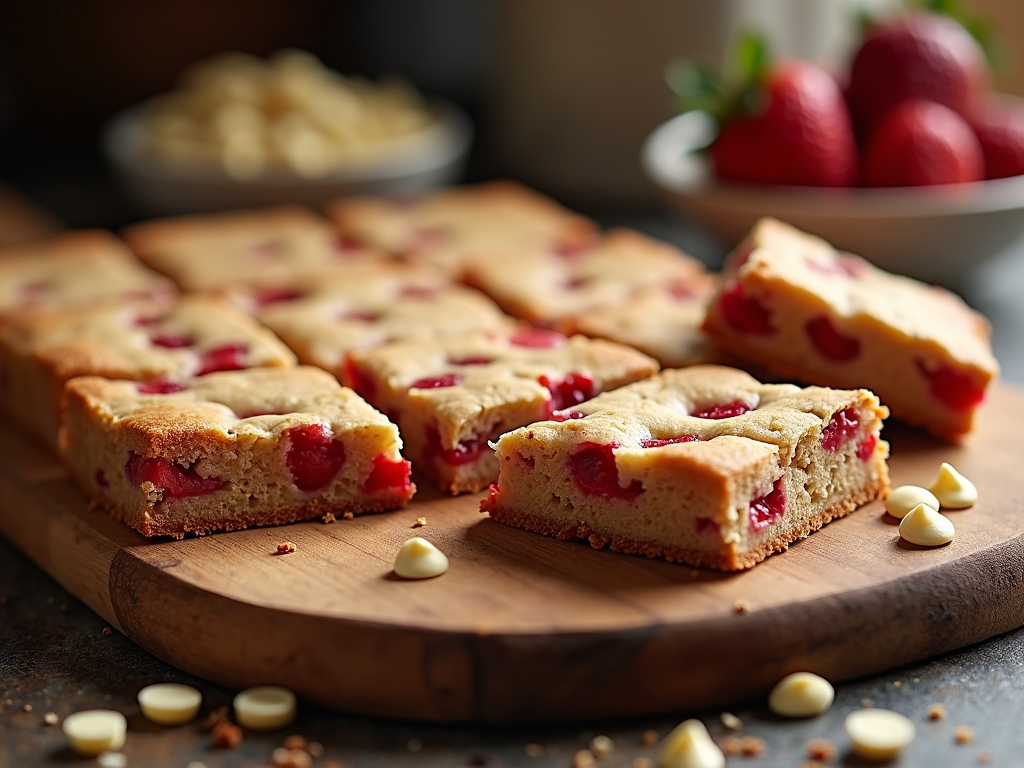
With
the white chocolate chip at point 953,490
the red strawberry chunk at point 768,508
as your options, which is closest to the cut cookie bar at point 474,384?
the red strawberry chunk at point 768,508

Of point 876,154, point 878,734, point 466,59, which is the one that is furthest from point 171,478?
point 466,59

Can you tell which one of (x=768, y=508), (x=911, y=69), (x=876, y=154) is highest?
(x=911, y=69)

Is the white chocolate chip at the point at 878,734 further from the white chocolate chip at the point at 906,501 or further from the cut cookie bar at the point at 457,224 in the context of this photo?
the cut cookie bar at the point at 457,224

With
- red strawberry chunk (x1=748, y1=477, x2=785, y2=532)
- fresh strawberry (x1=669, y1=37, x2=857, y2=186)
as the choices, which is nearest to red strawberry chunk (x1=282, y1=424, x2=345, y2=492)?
red strawberry chunk (x1=748, y1=477, x2=785, y2=532)

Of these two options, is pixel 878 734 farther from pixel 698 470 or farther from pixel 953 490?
pixel 953 490

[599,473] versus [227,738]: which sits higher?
[599,473]

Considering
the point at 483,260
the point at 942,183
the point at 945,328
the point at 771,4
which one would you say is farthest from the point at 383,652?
the point at 771,4
